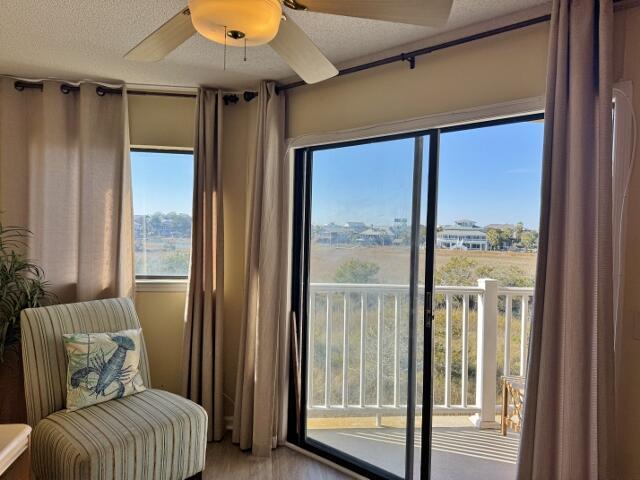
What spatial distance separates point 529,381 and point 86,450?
1.93 m

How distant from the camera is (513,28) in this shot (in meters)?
1.86

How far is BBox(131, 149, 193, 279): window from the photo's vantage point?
10.4 feet

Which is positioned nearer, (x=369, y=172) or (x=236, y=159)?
(x=369, y=172)

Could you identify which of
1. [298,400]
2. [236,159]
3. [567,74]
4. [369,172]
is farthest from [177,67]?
[298,400]

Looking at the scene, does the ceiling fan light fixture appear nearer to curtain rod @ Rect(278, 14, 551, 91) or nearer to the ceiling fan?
the ceiling fan

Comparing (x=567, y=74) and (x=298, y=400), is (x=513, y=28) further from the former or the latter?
(x=298, y=400)

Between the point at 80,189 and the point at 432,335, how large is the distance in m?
2.54

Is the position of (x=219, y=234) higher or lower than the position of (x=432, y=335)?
higher

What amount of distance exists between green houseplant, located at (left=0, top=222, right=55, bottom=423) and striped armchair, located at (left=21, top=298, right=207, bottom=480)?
348 mm

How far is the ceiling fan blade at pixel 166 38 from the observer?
4.49ft

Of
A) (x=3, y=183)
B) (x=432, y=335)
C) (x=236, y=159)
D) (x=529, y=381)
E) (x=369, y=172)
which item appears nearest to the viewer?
(x=529, y=381)

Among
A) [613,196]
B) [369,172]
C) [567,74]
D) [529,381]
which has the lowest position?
[529,381]

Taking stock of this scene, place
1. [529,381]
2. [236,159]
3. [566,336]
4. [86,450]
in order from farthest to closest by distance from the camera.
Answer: [236,159]
[86,450]
[529,381]
[566,336]

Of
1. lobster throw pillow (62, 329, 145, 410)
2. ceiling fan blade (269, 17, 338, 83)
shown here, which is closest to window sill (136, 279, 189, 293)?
lobster throw pillow (62, 329, 145, 410)
